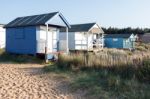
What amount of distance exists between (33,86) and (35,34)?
9986mm

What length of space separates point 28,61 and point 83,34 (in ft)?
47.7

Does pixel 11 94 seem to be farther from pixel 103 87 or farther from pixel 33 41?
pixel 33 41

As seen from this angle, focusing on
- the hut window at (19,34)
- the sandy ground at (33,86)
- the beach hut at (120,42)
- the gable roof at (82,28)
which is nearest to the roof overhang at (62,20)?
the hut window at (19,34)

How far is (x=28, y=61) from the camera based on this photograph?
19062 millimetres

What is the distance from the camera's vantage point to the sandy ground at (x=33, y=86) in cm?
902

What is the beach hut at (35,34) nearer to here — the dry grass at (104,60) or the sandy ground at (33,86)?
the dry grass at (104,60)

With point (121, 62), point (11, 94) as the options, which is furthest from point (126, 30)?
point (11, 94)

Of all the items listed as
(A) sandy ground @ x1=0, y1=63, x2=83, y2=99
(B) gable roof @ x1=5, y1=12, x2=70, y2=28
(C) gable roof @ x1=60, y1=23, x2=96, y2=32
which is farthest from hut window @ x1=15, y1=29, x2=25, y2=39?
(C) gable roof @ x1=60, y1=23, x2=96, y2=32

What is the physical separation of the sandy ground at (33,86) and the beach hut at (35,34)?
20.7 ft

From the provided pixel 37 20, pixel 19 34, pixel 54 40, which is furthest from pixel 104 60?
pixel 19 34

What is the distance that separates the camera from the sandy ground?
9016mm

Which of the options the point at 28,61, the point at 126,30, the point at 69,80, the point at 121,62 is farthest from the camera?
the point at 126,30

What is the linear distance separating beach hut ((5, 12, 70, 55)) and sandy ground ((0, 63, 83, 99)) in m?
6.32

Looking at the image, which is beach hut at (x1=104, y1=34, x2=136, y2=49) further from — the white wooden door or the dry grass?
the dry grass
